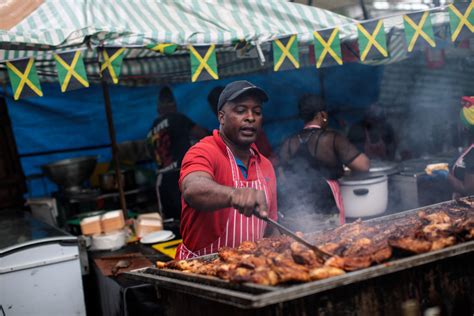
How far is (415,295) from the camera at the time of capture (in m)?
2.59

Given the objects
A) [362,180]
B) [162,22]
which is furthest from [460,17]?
[162,22]

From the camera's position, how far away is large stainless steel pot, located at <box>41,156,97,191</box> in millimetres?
7253

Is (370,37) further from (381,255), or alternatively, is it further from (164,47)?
(381,255)

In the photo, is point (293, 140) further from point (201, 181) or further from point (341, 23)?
point (201, 181)

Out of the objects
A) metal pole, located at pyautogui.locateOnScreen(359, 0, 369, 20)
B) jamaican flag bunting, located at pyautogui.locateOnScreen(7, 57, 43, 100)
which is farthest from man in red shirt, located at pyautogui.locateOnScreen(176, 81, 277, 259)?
metal pole, located at pyautogui.locateOnScreen(359, 0, 369, 20)

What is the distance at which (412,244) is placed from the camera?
246 centimetres

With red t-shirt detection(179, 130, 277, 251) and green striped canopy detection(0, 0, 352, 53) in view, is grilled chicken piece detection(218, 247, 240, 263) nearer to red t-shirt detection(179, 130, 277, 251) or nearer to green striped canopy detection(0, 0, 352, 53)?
red t-shirt detection(179, 130, 277, 251)

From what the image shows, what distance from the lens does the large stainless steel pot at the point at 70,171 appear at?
7253mm

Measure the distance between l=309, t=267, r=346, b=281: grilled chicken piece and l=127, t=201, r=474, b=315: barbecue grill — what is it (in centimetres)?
7

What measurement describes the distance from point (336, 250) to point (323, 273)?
1.65 feet

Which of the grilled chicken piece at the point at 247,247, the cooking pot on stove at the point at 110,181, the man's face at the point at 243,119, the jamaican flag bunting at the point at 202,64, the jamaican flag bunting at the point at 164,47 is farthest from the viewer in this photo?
the cooking pot on stove at the point at 110,181

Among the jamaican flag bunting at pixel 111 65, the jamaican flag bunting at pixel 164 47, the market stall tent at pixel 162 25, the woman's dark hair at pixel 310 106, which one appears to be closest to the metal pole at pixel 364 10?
the market stall tent at pixel 162 25

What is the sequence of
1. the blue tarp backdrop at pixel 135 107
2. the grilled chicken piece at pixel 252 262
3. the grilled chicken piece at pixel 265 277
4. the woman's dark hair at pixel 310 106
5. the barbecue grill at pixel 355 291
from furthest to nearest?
the blue tarp backdrop at pixel 135 107 < the woman's dark hair at pixel 310 106 < the grilled chicken piece at pixel 252 262 < the grilled chicken piece at pixel 265 277 < the barbecue grill at pixel 355 291

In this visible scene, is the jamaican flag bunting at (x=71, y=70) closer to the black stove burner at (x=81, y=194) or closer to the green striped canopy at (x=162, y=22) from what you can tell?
the green striped canopy at (x=162, y=22)
